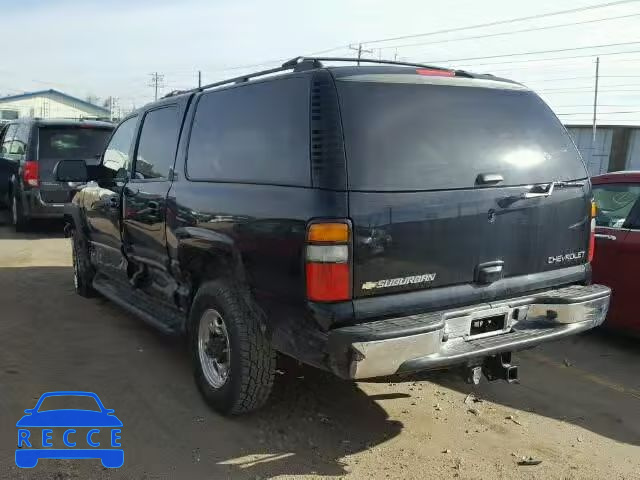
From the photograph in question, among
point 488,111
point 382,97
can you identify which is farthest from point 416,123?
point 488,111

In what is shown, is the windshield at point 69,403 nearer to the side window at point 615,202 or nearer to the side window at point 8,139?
the side window at point 615,202

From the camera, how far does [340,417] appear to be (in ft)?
12.9

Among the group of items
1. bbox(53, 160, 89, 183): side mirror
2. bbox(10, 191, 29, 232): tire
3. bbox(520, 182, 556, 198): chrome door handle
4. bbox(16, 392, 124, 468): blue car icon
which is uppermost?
bbox(520, 182, 556, 198): chrome door handle

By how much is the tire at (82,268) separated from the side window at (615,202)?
15.9ft

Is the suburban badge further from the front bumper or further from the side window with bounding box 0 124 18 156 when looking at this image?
the side window with bounding box 0 124 18 156

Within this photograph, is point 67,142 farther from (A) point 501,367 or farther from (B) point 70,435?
(A) point 501,367

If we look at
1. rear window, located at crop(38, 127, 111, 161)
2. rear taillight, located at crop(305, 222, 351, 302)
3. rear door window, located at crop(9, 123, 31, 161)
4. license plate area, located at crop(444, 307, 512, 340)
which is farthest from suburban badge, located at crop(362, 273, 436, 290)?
rear door window, located at crop(9, 123, 31, 161)

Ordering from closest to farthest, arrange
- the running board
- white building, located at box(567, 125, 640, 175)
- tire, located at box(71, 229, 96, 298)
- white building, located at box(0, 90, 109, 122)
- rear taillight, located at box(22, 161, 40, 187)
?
1. the running board
2. tire, located at box(71, 229, 96, 298)
3. rear taillight, located at box(22, 161, 40, 187)
4. white building, located at box(567, 125, 640, 175)
5. white building, located at box(0, 90, 109, 122)

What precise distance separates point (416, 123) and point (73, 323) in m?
3.98

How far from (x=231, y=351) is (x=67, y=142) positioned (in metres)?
7.82

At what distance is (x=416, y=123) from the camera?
10.6ft

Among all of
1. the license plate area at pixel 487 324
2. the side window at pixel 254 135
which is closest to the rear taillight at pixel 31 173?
the side window at pixel 254 135

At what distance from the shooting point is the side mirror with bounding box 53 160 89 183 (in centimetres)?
554

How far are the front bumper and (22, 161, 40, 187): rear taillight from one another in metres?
8.63
